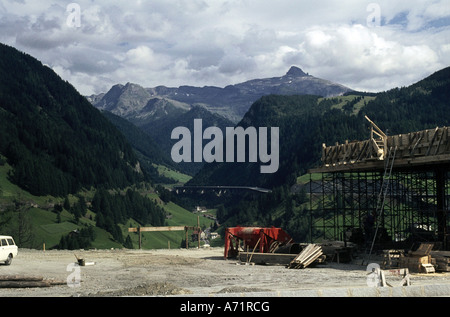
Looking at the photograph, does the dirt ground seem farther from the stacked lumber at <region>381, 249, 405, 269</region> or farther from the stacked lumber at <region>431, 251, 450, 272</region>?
the stacked lumber at <region>381, 249, 405, 269</region>

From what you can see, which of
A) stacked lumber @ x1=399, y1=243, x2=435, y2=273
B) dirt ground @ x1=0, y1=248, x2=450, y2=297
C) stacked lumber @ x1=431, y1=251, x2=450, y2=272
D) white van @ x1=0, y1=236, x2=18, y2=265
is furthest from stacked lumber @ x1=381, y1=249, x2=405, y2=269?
white van @ x1=0, y1=236, x2=18, y2=265

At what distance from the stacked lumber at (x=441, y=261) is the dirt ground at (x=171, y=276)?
4.95ft

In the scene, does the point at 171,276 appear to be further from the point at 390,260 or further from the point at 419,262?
the point at 419,262

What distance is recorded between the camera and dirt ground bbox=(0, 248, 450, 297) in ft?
79.4

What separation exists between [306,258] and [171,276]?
33.6 ft

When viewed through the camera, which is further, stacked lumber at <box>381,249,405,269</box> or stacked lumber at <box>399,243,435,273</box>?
stacked lumber at <box>381,249,405,269</box>

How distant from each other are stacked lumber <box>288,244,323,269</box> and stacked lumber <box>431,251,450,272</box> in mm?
8197

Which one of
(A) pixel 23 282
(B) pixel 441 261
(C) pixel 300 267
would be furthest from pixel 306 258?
(A) pixel 23 282

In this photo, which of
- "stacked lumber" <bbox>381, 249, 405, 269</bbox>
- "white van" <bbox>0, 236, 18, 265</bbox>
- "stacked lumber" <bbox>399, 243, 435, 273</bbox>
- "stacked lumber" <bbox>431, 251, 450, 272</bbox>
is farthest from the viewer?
"white van" <bbox>0, 236, 18, 265</bbox>

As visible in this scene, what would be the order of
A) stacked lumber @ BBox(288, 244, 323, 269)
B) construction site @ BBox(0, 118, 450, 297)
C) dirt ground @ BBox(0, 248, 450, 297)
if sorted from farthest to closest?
1. stacked lumber @ BBox(288, 244, 323, 269)
2. dirt ground @ BBox(0, 248, 450, 297)
3. construction site @ BBox(0, 118, 450, 297)

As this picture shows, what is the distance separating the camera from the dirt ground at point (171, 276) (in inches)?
953
